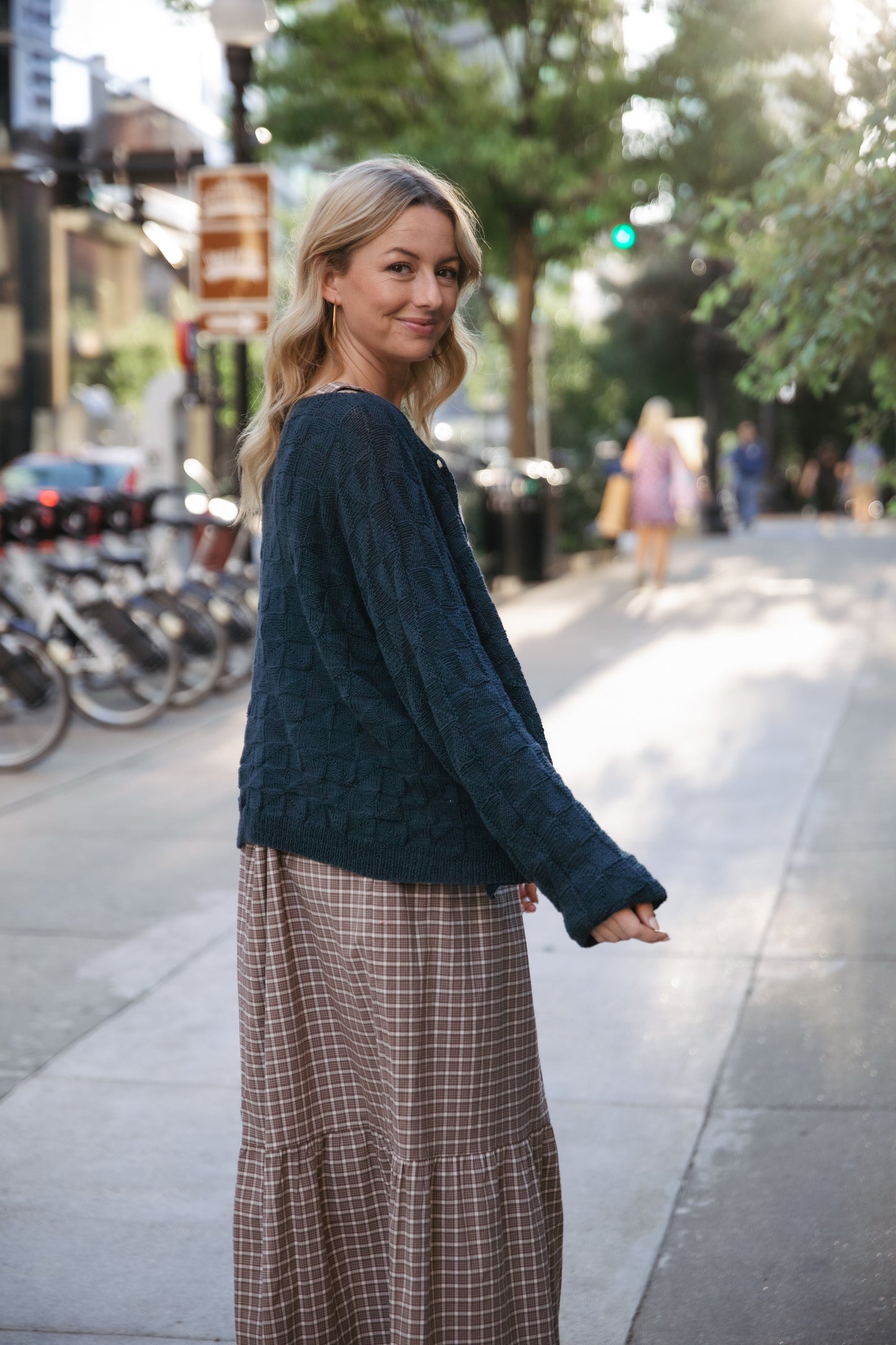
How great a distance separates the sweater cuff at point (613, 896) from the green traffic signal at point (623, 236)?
51.6 ft

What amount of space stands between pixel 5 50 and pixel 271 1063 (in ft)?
101

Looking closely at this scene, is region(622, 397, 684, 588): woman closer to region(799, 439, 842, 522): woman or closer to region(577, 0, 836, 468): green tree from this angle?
region(577, 0, 836, 468): green tree

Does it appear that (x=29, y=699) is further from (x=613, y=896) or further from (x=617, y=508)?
(x=617, y=508)

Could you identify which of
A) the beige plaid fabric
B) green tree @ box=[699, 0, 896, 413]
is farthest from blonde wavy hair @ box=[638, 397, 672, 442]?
the beige plaid fabric

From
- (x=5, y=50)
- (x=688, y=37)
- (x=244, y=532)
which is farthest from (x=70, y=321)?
(x=244, y=532)

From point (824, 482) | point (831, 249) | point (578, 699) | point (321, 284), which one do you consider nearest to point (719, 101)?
point (578, 699)

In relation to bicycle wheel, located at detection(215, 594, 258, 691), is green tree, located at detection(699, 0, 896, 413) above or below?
above

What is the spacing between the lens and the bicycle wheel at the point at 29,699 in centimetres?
840

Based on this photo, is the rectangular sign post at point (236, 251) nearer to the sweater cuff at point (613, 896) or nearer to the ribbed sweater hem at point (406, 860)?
the ribbed sweater hem at point (406, 860)

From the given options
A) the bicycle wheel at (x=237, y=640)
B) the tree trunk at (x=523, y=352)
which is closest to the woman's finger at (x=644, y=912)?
the bicycle wheel at (x=237, y=640)

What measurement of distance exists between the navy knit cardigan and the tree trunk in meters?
17.7

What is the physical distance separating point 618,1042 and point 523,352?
16.1 meters

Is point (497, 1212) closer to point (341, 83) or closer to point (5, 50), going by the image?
point (341, 83)

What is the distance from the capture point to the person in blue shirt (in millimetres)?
26750
